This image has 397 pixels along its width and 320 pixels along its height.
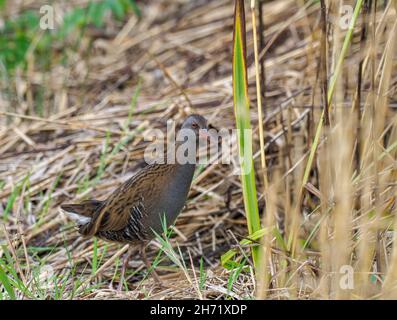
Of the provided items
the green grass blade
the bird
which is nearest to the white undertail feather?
the bird

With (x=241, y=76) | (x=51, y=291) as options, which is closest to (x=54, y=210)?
(x=51, y=291)

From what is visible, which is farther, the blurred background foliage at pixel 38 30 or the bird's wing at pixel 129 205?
the blurred background foliage at pixel 38 30

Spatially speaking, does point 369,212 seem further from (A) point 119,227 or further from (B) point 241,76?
(A) point 119,227

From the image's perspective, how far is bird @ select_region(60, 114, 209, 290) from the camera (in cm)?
379

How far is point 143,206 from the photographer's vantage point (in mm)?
3812

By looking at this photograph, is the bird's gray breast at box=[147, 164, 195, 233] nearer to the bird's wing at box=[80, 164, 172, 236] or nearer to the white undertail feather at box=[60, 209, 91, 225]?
the bird's wing at box=[80, 164, 172, 236]

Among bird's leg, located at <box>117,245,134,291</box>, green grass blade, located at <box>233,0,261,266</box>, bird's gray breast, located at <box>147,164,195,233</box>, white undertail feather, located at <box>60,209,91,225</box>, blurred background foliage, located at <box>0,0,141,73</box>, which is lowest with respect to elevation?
bird's leg, located at <box>117,245,134,291</box>

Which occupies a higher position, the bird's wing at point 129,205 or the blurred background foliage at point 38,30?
the blurred background foliage at point 38,30

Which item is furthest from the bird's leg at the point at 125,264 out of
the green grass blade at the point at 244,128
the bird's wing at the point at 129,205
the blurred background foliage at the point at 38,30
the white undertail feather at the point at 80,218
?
the blurred background foliage at the point at 38,30

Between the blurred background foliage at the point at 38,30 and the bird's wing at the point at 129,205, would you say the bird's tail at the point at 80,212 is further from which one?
the blurred background foliage at the point at 38,30

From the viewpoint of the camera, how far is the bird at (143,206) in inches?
149

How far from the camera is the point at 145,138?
15.9 feet

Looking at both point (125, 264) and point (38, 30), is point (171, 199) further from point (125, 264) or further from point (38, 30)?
point (38, 30)

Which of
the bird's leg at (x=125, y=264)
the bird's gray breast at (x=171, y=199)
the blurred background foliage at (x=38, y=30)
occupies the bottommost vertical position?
the bird's leg at (x=125, y=264)
